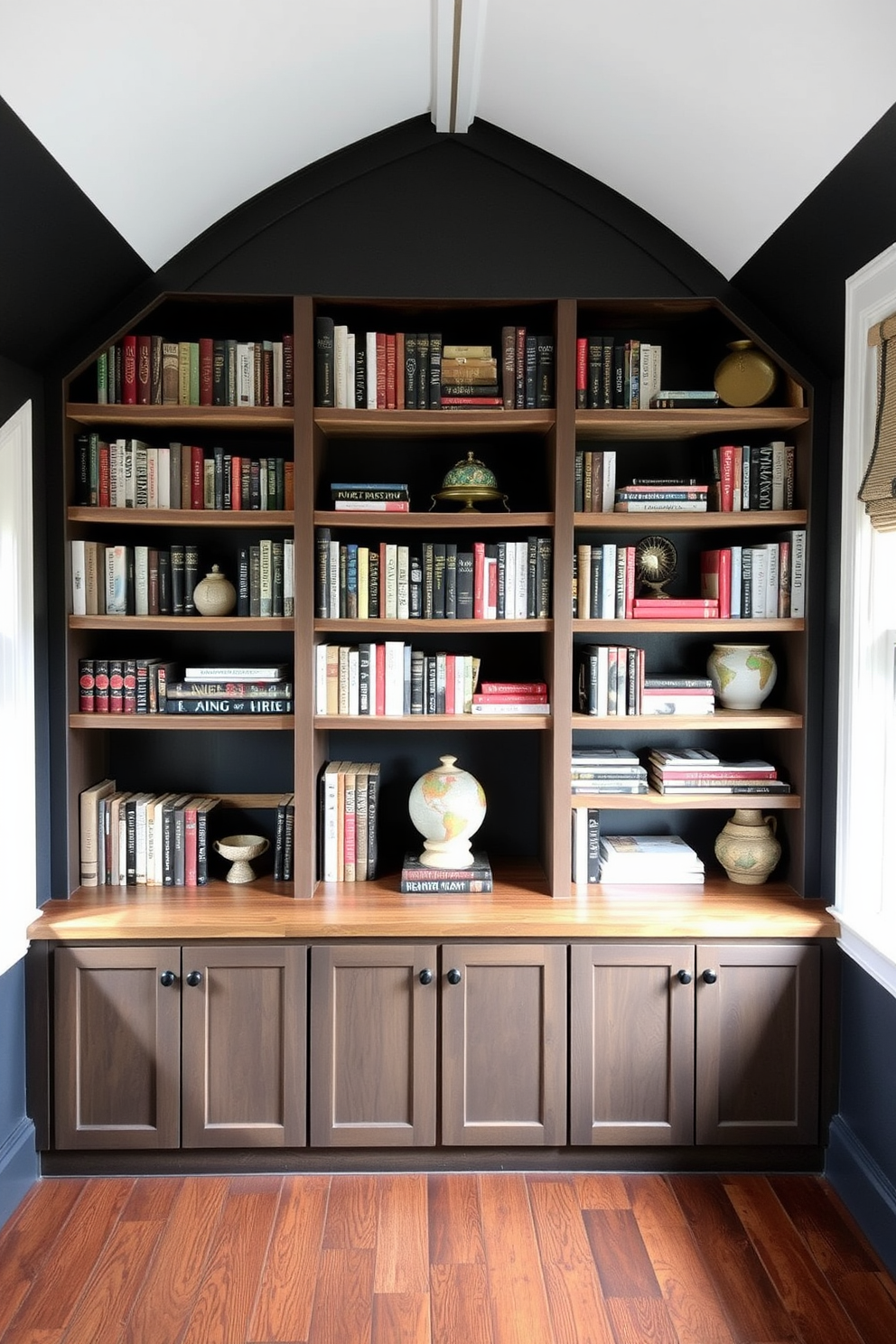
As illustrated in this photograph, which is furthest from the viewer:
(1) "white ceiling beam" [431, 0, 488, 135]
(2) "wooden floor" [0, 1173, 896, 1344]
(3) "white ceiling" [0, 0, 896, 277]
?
(1) "white ceiling beam" [431, 0, 488, 135]

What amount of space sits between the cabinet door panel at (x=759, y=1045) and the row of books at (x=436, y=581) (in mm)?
1129

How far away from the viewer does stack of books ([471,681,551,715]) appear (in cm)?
317

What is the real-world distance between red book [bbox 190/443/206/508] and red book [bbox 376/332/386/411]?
1.79ft

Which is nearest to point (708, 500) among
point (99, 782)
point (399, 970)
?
point (399, 970)

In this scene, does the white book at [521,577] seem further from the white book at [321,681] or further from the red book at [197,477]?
the red book at [197,477]

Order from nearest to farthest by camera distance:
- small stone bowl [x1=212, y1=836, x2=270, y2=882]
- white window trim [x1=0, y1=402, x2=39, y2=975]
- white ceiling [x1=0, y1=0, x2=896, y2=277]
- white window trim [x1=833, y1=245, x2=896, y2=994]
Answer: white ceiling [x1=0, y1=0, x2=896, y2=277]
white window trim [x1=833, y1=245, x2=896, y2=994]
white window trim [x1=0, y1=402, x2=39, y2=975]
small stone bowl [x1=212, y1=836, x2=270, y2=882]

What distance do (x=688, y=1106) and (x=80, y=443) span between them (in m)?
2.56

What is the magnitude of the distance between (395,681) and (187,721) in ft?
2.02

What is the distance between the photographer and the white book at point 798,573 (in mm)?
3117

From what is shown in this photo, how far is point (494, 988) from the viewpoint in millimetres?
2967

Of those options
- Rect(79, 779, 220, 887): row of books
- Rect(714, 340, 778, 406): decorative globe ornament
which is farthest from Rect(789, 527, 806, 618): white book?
Rect(79, 779, 220, 887): row of books

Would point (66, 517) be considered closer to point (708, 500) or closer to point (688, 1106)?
point (708, 500)

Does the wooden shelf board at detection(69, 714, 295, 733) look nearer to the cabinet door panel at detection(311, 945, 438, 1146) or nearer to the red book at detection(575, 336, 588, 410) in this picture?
the cabinet door panel at detection(311, 945, 438, 1146)

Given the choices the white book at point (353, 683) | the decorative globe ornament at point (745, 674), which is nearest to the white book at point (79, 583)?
the white book at point (353, 683)
